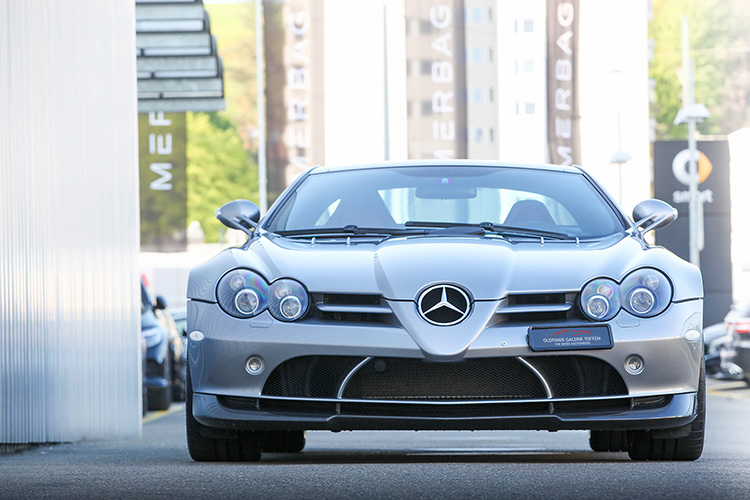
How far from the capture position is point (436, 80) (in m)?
26.9

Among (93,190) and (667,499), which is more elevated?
(93,190)

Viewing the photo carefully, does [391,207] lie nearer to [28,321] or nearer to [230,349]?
[230,349]

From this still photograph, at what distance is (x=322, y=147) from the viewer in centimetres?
2723

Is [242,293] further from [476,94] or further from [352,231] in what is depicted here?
[476,94]

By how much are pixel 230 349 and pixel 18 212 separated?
3.64 m

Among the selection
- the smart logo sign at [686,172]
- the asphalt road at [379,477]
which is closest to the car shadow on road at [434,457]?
the asphalt road at [379,477]

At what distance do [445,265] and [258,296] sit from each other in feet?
2.30

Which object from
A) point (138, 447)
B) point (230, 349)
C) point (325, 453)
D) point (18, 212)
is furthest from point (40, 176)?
point (230, 349)

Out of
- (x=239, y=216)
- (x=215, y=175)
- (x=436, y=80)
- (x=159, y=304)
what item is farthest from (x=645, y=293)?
(x=215, y=175)

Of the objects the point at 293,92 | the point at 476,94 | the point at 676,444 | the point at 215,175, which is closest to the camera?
the point at 676,444

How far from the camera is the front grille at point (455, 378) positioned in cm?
479

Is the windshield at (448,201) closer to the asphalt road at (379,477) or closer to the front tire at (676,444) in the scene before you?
the front tire at (676,444)

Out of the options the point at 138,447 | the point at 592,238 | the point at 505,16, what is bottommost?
→ the point at 138,447

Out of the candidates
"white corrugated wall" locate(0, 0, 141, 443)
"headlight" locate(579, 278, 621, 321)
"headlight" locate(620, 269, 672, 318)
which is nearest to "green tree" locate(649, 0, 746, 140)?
"white corrugated wall" locate(0, 0, 141, 443)
